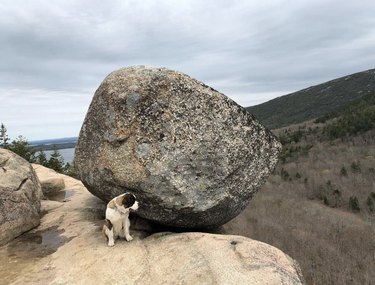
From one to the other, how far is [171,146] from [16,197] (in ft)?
13.1

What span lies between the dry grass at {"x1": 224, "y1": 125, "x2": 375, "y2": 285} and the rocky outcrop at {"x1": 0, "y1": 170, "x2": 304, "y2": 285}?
7395 mm

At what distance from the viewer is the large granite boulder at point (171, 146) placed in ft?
27.0

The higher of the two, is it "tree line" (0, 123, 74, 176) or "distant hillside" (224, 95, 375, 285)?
"tree line" (0, 123, 74, 176)

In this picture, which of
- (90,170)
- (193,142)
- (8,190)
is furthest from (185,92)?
(8,190)

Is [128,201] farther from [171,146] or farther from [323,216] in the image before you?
[323,216]

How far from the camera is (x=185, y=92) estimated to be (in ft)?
28.3

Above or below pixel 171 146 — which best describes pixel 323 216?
below

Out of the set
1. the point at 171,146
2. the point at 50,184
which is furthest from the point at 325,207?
the point at 171,146

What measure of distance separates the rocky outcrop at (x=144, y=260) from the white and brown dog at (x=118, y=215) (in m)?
Result: 0.21

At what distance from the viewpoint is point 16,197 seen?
9.44 m

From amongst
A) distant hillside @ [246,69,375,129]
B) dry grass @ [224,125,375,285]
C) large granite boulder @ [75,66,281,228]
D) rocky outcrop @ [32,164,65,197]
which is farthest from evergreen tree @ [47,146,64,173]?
distant hillside @ [246,69,375,129]

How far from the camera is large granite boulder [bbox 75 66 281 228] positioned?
324 inches

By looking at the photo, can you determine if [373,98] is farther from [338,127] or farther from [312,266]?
[312,266]

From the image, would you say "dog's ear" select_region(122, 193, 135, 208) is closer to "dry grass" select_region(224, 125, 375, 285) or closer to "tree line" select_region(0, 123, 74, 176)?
"dry grass" select_region(224, 125, 375, 285)
